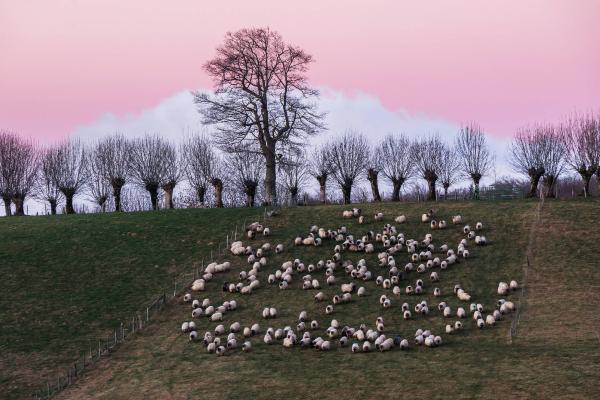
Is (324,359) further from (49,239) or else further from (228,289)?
(49,239)

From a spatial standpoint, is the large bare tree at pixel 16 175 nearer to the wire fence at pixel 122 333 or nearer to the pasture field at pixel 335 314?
the pasture field at pixel 335 314

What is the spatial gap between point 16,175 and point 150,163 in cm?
2436

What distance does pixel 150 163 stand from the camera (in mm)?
126375

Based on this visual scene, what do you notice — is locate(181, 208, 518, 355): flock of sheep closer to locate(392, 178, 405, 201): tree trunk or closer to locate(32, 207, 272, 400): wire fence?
locate(32, 207, 272, 400): wire fence

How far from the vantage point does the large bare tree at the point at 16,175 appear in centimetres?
12669

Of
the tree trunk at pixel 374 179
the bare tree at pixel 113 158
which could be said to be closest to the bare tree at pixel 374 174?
the tree trunk at pixel 374 179

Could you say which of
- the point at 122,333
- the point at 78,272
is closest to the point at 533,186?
the point at 78,272

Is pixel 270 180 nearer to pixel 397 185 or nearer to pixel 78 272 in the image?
pixel 397 185

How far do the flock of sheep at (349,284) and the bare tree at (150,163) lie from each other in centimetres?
4398

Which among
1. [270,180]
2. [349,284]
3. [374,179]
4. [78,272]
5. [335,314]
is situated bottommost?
[335,314]

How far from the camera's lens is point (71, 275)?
7800 cm

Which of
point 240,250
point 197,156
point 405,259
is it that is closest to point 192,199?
point 197,156

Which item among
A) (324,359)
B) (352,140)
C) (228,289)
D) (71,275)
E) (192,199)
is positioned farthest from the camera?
(192,199)

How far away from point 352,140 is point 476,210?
5078 centimetres
